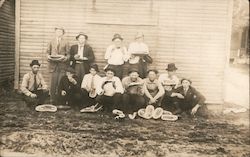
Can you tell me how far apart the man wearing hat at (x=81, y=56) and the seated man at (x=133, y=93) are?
24.2 inches

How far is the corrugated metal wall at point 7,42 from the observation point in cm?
516

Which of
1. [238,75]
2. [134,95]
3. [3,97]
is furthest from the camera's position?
[238,75]

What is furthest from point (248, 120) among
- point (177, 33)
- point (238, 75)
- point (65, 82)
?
point (65, 82)

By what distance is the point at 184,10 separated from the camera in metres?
5.13

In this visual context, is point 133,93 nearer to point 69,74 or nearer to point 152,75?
point 152,75

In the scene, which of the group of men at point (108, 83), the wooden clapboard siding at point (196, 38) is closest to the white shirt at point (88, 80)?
the group of men at point (108, 83)

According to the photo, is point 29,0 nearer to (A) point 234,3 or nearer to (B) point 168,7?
(B) point 168,7

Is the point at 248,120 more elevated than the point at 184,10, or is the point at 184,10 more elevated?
the point at 184,10

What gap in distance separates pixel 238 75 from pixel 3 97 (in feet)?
12.6

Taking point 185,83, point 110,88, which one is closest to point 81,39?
point 110,88

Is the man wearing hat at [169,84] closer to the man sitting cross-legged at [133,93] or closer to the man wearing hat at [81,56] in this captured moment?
the man sitting cross-legged at [133,93]

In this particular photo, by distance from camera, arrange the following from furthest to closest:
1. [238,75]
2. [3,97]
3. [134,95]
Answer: [238,75] < [134,95] < [3,97]

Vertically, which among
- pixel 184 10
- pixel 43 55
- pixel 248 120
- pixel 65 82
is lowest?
pixel 248 120

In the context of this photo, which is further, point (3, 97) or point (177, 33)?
point (177, 33)
